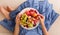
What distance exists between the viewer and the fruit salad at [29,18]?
1.52 metres

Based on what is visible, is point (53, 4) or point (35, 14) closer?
point (35, 14)

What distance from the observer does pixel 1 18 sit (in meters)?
1.63

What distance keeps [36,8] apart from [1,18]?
306 mm

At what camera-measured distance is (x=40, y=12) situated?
1598mm

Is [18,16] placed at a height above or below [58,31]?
above

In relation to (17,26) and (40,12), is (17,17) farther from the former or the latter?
(40,12)

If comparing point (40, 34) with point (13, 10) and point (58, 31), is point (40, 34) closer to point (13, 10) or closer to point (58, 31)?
point (58, 31)

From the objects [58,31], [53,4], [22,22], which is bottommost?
[58,31]

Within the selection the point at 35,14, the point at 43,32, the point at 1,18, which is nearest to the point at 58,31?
the point at 43,32

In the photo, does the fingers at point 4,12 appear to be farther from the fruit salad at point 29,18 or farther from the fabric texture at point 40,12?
the fruit salad at point 29,18

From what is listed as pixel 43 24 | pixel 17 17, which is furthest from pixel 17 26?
pixel 43 24

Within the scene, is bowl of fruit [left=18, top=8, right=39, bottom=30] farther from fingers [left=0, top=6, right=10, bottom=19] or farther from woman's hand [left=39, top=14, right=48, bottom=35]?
fingers [left=0, top=6, right=10, bottom=19]

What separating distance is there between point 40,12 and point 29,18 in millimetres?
126

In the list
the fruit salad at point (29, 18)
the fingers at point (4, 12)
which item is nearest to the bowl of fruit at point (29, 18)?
the fruit salad at point (29, 18)
